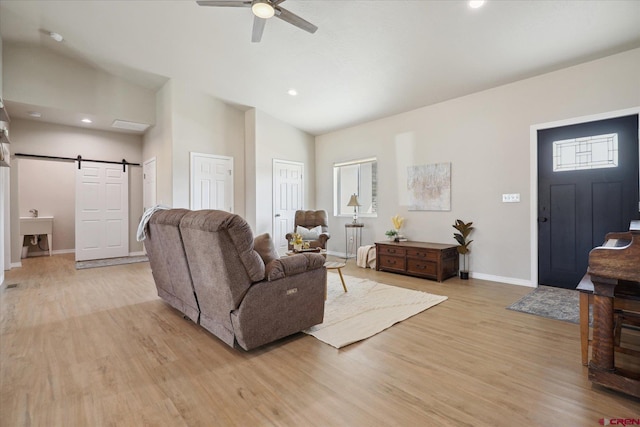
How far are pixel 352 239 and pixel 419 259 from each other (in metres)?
2.20

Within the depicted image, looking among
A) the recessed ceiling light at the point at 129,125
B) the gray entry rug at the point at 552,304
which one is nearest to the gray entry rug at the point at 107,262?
the recessed ceiling light at the point at 129,125

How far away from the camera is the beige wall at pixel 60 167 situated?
6172 mm

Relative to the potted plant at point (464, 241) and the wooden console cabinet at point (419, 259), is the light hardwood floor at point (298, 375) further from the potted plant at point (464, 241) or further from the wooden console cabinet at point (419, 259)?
the potted plant at point (464, 241)

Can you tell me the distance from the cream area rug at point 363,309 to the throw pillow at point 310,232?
1.71 m

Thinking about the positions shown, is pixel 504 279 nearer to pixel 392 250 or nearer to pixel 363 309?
pixel 392 250

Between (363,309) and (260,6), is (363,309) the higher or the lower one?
the lower one

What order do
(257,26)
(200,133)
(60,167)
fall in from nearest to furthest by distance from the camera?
1. (257,26)
2. (200,133)
3. (60,167)

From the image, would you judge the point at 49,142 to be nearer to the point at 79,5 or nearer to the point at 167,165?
the point at 167,165

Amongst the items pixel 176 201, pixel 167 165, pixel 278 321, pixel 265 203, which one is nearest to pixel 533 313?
pixel 278 321

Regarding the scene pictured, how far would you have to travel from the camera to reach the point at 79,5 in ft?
12.8

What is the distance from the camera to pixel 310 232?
598 centimetres

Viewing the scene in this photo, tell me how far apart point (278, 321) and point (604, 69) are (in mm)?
4629

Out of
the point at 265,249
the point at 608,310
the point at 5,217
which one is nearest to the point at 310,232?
the point at 265,249

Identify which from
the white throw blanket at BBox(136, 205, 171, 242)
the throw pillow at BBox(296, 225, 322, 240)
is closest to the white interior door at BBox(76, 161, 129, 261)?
the throw pillow at BBox(296, 225, 322, 240)
